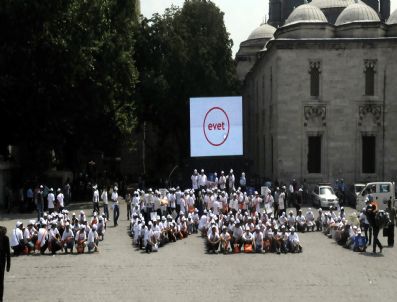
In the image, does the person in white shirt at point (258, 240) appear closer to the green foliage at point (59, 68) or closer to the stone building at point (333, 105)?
the stone building at point (333, 105)

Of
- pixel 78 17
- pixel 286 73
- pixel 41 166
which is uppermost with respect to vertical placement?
pixel 78 17

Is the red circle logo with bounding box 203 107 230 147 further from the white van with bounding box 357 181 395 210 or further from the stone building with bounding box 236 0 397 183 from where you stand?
the white van with bounding box 357 181 395 210

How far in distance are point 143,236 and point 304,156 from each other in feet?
61.7

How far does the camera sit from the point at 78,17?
3556 cm

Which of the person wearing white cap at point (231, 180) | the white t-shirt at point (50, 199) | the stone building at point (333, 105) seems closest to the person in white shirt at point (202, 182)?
the person wearing white cap at point (231, 180)

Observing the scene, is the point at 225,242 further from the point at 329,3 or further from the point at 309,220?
the point at 329,3

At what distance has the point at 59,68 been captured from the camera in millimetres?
34906

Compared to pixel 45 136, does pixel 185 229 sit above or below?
below

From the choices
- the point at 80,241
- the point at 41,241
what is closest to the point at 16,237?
the point at 41,241

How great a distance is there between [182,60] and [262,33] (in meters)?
16.9

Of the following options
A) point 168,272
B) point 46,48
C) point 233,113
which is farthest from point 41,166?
point 168,272

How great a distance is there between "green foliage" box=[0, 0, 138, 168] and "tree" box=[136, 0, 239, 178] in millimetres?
7226

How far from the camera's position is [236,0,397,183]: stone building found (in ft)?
127

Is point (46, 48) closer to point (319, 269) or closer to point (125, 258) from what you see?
point (125, 258)
